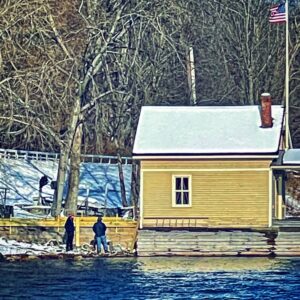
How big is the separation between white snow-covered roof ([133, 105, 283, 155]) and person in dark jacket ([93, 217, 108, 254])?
152 inches

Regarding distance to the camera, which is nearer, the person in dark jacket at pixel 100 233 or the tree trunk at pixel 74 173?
the person in dark jacket at pixel 100 233

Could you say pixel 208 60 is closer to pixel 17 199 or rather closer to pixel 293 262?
pixel 17 199

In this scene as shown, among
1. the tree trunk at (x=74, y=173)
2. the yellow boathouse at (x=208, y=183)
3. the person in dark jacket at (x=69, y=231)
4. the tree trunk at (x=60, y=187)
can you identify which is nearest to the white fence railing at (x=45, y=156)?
the tree trunk at (x=74, y=173)

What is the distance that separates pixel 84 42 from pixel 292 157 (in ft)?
33.0

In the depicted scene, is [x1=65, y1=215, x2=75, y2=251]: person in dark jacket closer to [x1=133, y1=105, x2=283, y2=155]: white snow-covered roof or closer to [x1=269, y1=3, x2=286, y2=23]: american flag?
[x1=133, y1=105, x2=283, y2=155]: white snow-covered roof

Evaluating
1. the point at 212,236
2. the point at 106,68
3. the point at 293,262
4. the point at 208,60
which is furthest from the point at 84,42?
the point at 208,60

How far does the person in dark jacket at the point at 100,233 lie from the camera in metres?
43.0

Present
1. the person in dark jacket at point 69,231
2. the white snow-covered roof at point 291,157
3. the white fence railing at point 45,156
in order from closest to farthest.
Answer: the person in dark jacket at point 69,231 < the white snow-covered roof at point 291,157 < the white fence railing at point 45,156

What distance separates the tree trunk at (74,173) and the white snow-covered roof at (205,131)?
3.13 meters

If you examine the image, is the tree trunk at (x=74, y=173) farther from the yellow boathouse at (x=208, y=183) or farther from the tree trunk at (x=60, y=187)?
the yellow boathouse at (x=208, y=183)

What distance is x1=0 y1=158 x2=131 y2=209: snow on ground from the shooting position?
5841 cm

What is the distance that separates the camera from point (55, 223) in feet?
148

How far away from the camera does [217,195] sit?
148ft

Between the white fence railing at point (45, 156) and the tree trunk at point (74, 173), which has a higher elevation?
the white fence railing at point (45, 156)
